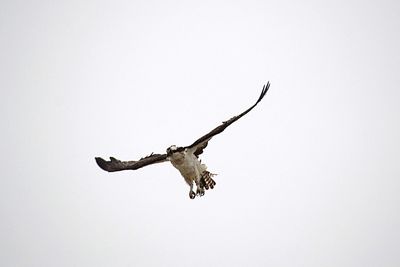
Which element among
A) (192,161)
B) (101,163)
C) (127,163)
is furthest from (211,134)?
(101,163)

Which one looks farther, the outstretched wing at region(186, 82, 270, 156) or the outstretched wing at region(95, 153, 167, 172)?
the outstretched wing at region(95, 153, 167, 172)

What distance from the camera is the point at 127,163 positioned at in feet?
71.1

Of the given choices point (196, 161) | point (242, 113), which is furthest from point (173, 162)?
point (242, 113)

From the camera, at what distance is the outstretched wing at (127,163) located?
800 inches

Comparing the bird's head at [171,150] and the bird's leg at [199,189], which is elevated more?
the bird's head at [171,150]

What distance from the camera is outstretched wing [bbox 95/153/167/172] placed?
2033 centimetres

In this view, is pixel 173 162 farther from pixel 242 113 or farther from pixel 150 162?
pixel 242 113

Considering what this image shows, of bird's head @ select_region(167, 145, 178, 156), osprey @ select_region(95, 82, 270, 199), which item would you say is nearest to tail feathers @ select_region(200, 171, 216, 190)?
osprey @ select_region(95, 82, 270, 199)

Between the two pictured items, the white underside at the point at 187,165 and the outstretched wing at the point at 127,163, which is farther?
the outstretched wing at the point at 127,163

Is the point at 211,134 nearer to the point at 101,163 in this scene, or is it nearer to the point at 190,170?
the point at 190,170

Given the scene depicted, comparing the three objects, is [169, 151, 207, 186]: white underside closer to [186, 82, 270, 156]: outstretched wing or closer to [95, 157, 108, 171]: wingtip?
[186, 82, 270, 156]: outstretched wing

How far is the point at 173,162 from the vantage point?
20.0 meters

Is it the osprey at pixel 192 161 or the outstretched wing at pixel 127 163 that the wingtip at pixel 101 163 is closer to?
the outstretched wing at pixel 127 163

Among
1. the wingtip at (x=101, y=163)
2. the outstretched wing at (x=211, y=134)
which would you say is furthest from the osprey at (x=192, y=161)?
the wingtip at (x=101, y=163)
